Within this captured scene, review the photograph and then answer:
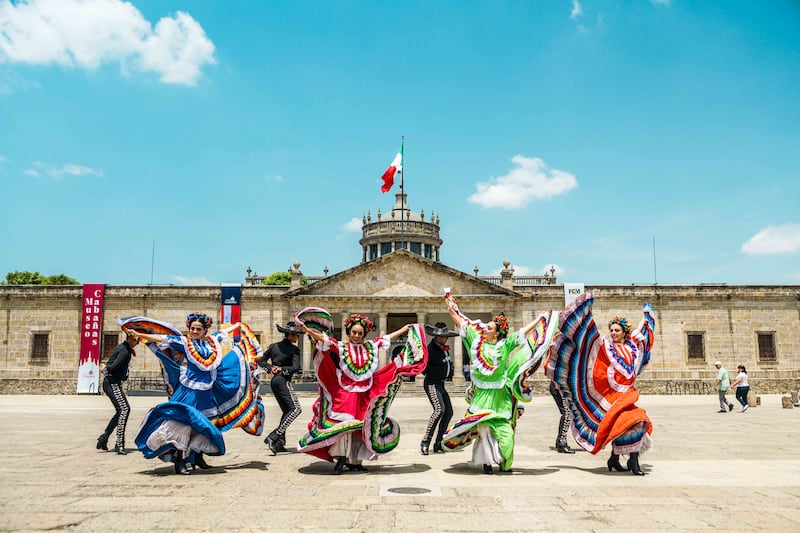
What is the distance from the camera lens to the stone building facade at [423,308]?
113 ft

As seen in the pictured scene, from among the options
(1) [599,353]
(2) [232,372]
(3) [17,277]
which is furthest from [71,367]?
(1) [599,353]

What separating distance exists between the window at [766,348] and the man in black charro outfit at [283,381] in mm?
32314

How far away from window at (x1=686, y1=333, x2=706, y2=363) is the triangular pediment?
997cm

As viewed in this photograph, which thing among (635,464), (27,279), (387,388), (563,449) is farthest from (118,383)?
(27,279)

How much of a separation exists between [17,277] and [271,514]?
53357mm

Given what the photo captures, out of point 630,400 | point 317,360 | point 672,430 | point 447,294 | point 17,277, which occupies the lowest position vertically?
point 672,430

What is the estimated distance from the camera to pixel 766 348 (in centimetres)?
3453

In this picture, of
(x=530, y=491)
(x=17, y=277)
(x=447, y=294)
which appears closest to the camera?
(x=530, y=491)

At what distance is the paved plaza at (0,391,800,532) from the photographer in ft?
15.4

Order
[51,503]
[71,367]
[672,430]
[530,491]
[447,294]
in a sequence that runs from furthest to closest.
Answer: [71,367], [672,430], [447,294], [530,491], [51,503]

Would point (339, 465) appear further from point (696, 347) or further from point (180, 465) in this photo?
point (696, 347)

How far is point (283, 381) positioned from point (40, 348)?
102ft

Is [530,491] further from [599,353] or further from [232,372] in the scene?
[232,372]

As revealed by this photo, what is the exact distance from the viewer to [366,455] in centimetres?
710
